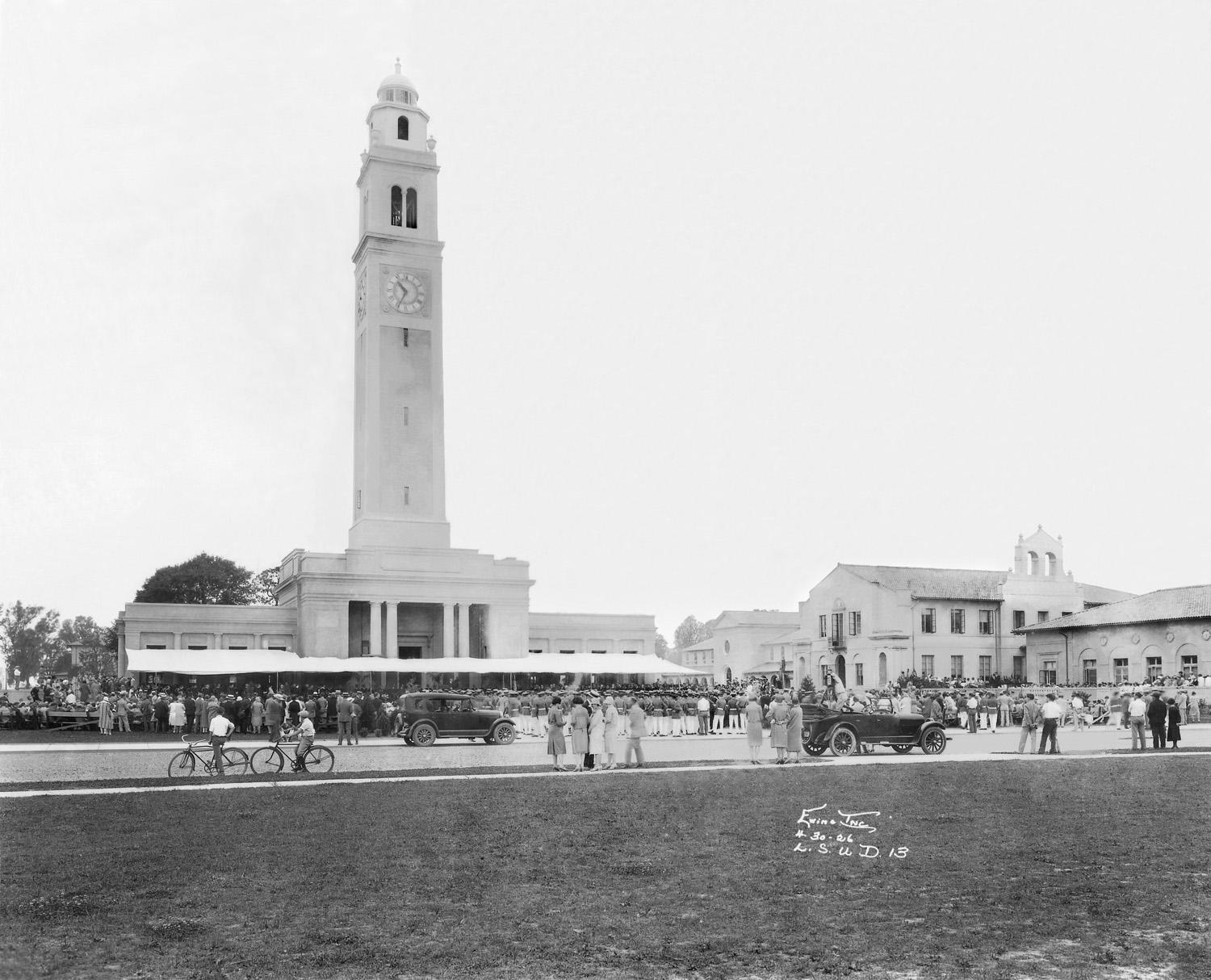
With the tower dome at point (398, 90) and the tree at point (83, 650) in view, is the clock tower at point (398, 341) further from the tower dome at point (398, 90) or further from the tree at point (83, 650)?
the tree at point (83, 650)

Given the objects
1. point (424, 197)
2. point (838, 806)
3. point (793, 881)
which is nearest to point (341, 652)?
point (424, 197)

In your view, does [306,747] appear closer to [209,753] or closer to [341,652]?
[209,753]

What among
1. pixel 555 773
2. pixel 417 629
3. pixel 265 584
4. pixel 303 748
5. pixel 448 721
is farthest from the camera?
pixel 265 584

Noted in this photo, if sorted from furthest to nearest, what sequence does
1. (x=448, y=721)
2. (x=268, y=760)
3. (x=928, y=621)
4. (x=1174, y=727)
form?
(x=928, y=621)
(x=448, y=721)
(x=1174, y=727)
(x=268, y=760)

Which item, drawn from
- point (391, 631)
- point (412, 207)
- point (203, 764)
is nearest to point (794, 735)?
point (203, 764)

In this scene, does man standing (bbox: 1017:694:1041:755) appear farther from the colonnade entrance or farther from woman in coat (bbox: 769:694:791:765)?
the colonnade entrance

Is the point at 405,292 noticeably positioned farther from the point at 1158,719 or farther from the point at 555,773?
the point at 555,773
